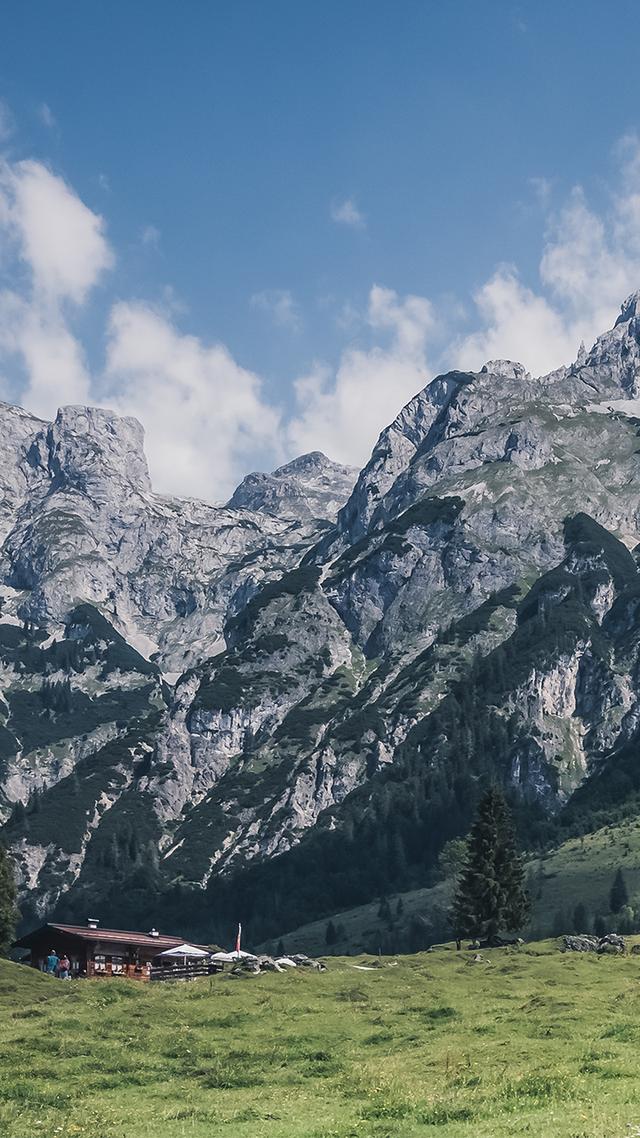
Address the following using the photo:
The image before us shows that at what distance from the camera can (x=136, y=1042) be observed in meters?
54.3

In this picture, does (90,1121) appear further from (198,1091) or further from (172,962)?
(172,962)

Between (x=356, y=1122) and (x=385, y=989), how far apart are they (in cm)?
4355

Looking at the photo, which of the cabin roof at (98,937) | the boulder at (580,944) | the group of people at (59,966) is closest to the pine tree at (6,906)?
the cabin roof at (98,937)

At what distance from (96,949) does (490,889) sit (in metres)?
50.2

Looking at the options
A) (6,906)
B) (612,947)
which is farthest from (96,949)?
(612,947)

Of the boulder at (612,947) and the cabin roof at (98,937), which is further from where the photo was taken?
the cabin roof at (98,937)

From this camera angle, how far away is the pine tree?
139875mm

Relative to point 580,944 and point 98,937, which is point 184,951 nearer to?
point 98,937

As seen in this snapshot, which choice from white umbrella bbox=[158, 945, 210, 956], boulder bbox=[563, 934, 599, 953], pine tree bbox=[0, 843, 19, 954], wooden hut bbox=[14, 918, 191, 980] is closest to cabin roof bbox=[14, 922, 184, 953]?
wooden hut bbox=[14, 918, 191, 980]

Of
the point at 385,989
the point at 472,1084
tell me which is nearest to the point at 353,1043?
the point at 472,1084

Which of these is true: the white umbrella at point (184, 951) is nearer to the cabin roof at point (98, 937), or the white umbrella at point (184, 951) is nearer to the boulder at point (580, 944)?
the cabin roof at point (98, 937)

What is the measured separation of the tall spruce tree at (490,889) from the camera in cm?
14575

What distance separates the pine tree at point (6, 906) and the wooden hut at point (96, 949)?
13539mm

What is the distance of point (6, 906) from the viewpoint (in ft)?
471
